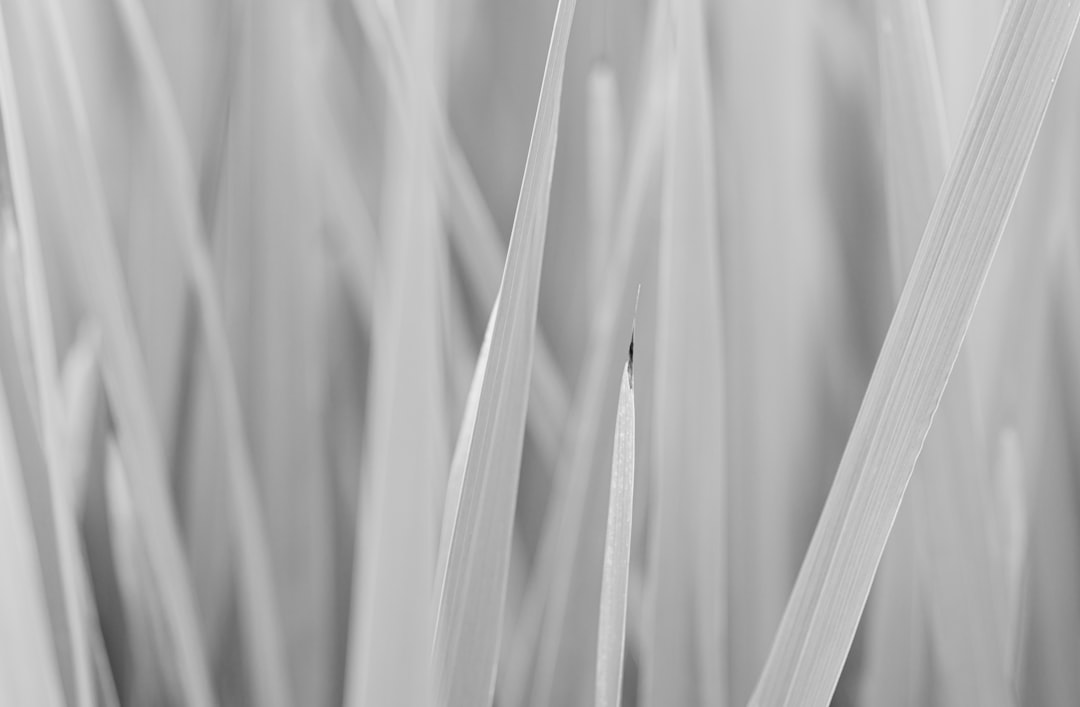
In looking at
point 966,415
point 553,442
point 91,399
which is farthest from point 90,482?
point 966,415

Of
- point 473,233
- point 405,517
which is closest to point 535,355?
point 473,233

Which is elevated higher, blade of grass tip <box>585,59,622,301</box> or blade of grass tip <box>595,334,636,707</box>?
blade of grass tip <box>585,59,622,301</box>

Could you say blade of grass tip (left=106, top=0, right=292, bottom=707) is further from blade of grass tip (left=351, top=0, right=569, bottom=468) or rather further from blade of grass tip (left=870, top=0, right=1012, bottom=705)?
blade of grass tip (left=870, top=0, right=1012, bottom=705)

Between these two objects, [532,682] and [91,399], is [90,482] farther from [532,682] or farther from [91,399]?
[532,682]

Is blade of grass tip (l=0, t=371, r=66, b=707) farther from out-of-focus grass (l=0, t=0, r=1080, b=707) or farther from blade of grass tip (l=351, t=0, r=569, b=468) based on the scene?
blade of grass tip (l=351, t=0, r=569, b=468)

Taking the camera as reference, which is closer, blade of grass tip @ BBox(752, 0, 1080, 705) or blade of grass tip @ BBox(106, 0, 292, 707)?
blade of grass tip @ BBox(752, 0, 1080, 705)

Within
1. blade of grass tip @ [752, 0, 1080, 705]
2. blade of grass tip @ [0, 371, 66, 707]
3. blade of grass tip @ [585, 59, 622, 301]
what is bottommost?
blade of grass tip @ [0, 371, 66, 707]

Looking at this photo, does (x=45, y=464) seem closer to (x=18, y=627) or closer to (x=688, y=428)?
(x=18, y=627)

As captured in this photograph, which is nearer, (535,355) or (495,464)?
(495,464)

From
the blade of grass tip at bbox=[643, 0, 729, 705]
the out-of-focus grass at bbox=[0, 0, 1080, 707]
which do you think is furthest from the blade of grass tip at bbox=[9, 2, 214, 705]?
the blade of grass tip at bbox=[643, 0, 729, 705]
